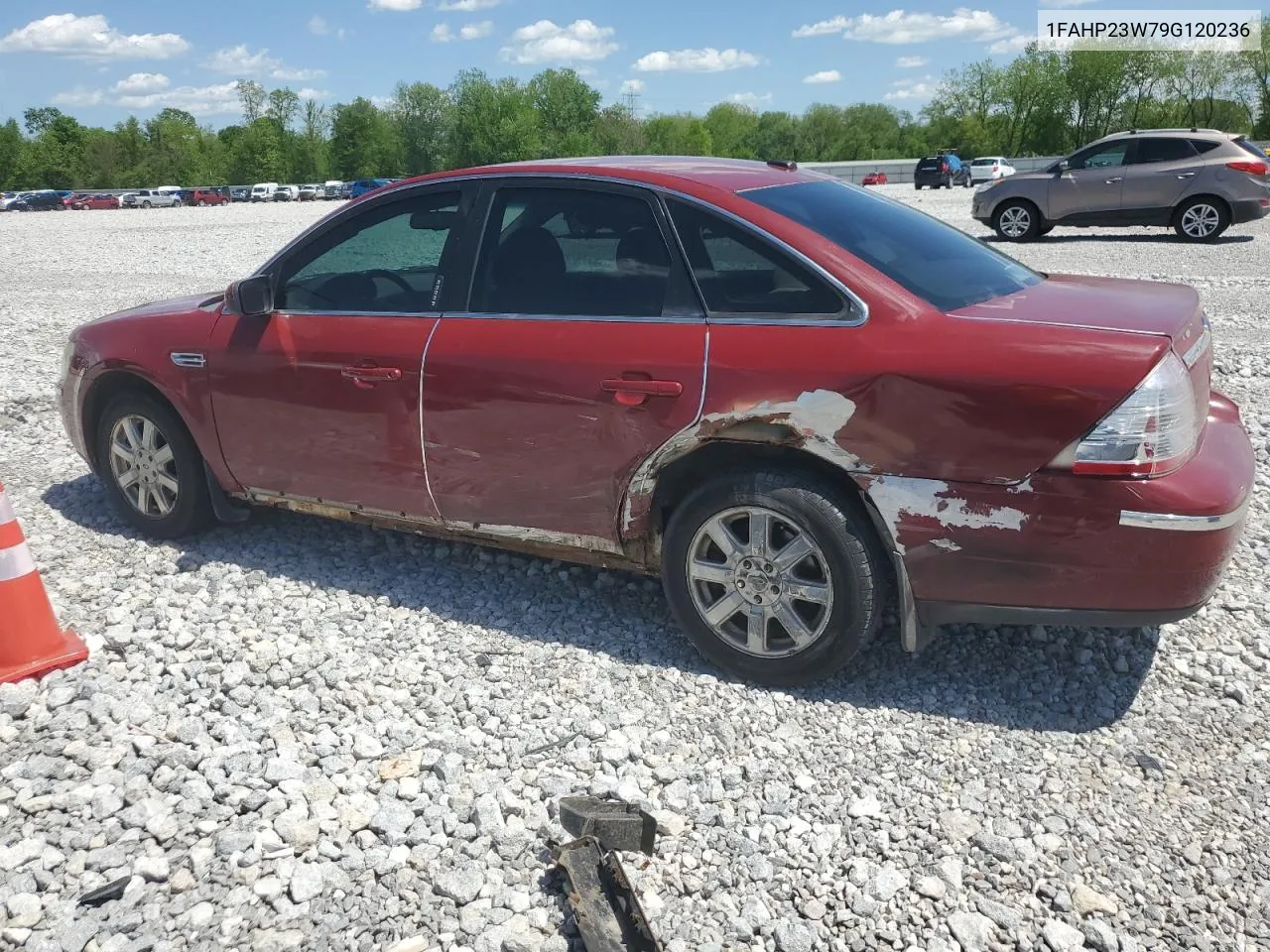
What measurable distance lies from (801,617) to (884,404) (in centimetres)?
81

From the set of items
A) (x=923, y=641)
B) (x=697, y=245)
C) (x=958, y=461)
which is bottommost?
(x=923, y=641)

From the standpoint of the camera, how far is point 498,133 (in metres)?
117

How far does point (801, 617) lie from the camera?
3562mm

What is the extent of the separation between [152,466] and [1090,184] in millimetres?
15785

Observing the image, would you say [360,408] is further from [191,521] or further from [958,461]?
[958,461]

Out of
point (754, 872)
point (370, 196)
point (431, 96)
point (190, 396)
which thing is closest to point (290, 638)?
point (190, 396)

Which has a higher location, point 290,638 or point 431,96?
point 431,96

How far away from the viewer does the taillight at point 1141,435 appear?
2951 millimetres

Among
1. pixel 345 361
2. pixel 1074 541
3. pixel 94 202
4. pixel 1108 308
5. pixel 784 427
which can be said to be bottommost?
pixel 1074 541

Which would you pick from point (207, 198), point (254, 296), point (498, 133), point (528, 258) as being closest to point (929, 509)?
point (528, 258)

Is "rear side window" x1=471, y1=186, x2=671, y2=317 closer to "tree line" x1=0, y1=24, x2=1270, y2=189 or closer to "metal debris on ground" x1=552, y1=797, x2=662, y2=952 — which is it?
"metal debris on ground" x1=552, y1=797, x2=662, y2=952

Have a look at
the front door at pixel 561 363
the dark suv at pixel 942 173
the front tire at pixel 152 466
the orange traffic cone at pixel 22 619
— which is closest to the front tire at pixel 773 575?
the front door at pixel 561 363

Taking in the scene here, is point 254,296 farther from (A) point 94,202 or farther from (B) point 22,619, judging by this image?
(A) point 94,202

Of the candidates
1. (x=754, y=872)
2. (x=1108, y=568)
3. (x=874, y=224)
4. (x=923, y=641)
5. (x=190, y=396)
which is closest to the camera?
(x=754, y=872)
